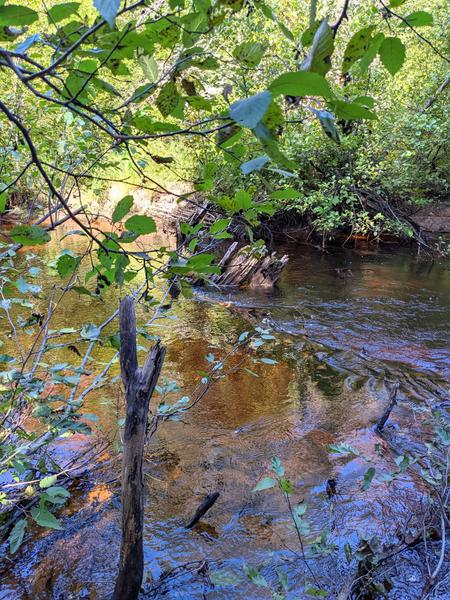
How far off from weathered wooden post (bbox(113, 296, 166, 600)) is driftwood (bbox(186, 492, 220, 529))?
886 mm

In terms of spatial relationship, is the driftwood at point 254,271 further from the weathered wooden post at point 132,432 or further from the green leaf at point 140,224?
the green leaf at point 140,224

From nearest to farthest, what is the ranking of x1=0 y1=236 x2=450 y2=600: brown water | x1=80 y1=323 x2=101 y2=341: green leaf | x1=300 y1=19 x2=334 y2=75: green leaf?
x1=300 y1=19 x2=334 y2=75: green leaf → x1=80 y1=323 x2=101 y2=341: green leaf → x1=0 y1=236 x2=450 y2=600: brown water

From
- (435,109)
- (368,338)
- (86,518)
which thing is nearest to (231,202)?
(86,518)

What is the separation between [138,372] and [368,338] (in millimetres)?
5585

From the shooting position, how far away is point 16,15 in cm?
86

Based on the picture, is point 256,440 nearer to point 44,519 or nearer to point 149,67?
point 44,519

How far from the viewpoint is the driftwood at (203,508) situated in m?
3.17

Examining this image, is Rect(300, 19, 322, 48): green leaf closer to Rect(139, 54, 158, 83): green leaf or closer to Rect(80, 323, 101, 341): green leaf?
Rect(139, 54, 158, 83): green leaf

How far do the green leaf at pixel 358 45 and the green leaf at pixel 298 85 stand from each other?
44 cm

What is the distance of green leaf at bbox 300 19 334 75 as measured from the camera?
0.71 meters

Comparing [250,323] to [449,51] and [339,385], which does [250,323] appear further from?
[449,51]

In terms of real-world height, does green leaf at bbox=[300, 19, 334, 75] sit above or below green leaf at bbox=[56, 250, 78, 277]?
above

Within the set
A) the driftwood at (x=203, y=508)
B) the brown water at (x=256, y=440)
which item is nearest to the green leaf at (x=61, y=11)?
the brown water at (x=256, y=440)

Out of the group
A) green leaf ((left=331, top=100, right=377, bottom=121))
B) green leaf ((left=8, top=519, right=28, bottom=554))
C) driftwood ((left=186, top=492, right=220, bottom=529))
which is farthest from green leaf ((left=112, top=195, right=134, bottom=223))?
driftwood ((left=186, top=492, right=220, bottom=529))
